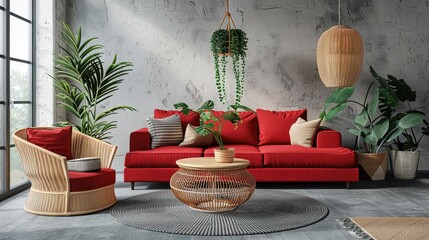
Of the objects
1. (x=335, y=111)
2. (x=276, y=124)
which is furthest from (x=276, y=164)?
(x=335, y=111)

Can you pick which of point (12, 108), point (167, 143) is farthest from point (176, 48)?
point (12, 108)

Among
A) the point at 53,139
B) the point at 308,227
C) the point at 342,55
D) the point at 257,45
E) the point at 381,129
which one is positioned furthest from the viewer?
the point at 257,45

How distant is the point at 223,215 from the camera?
395 cm

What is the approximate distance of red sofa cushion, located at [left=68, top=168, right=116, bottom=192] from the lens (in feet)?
13.2

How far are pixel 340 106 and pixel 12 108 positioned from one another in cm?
401

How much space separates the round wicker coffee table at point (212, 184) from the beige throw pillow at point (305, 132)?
1651mm

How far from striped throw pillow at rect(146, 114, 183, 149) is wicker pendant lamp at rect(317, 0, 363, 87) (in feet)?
6.70

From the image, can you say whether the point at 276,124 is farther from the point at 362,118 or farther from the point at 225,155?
the point at 225,155

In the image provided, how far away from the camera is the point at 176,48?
6.45 metres

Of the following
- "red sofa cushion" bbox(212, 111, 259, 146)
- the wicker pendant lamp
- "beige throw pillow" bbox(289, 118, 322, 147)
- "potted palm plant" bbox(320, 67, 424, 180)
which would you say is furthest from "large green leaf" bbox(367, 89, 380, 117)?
"red sofa cushion" bbox(212, 111, 259, 146)

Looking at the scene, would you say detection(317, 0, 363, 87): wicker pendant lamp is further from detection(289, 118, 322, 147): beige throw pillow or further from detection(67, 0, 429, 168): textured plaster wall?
detection(67, 0, 429, 168): textured plaster wall

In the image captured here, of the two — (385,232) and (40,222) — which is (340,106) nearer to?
(385,232)

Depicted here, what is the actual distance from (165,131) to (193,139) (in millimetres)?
366

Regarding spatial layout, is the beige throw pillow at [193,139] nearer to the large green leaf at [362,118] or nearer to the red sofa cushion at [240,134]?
the red sofa cushion at [240,134]
